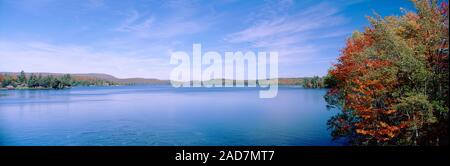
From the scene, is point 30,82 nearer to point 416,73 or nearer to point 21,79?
point 21,79

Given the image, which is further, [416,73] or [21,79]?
[21,79]

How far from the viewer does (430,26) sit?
427 inches

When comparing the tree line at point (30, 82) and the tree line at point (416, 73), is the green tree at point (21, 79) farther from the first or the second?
the tree line at point (416, 73)

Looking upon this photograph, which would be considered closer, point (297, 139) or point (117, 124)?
point (297, 139)

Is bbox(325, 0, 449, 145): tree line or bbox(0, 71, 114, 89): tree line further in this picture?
bbox(0, 71, 114, 89): tree line

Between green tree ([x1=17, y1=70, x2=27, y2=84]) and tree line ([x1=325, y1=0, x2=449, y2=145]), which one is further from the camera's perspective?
green tree ([x1=17, y1=70, x2=27, y2=84])

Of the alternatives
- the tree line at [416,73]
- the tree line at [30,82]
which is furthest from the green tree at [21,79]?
the tree line at [416,73]

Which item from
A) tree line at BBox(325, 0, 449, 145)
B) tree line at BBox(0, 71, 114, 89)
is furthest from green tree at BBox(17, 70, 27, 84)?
tree line at BBox(325, 0, 449, 145)

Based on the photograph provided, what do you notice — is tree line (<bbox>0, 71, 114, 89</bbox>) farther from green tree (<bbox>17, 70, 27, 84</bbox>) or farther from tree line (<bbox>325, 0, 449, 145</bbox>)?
tree line (<bbox>325, 0, 449, 145</bbox>)

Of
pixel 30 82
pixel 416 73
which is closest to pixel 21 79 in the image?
pixel 30 82
